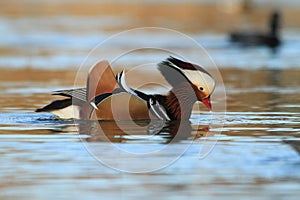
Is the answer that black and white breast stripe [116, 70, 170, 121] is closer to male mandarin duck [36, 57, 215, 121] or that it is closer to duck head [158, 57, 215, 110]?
male mandarin duck [36, 57, 215, 121]

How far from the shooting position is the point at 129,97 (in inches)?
395

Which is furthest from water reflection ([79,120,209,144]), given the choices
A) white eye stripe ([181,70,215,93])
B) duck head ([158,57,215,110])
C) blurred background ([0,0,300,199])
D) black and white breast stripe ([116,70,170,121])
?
white eye stripe ([181,70,215,93])

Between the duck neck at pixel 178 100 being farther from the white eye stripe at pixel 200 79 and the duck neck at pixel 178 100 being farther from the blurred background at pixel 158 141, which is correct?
the blurred background at pixel 158 141

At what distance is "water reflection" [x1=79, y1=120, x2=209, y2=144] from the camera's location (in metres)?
9.23

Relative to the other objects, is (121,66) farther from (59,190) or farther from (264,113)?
(59,190)

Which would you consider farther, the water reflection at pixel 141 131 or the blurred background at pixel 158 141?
the water reflection at pixel 141 131

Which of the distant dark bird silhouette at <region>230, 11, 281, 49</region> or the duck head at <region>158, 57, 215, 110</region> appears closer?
the duck head at <region>158, 57, 215, 110</region>

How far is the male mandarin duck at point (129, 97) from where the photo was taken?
10062 mm

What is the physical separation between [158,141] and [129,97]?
1.07 meters

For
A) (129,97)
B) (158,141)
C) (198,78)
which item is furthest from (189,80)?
(158,141)

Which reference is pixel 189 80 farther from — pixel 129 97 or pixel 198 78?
pixel 129 97

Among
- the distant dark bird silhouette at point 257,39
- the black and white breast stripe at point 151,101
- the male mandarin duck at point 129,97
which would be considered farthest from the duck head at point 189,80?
the distant dark bird silhouette at point 257,39

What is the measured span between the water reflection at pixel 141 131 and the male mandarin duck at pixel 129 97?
0.33 ft

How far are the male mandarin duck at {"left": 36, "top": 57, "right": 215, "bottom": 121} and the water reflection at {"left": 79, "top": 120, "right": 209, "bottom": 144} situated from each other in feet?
0.33
